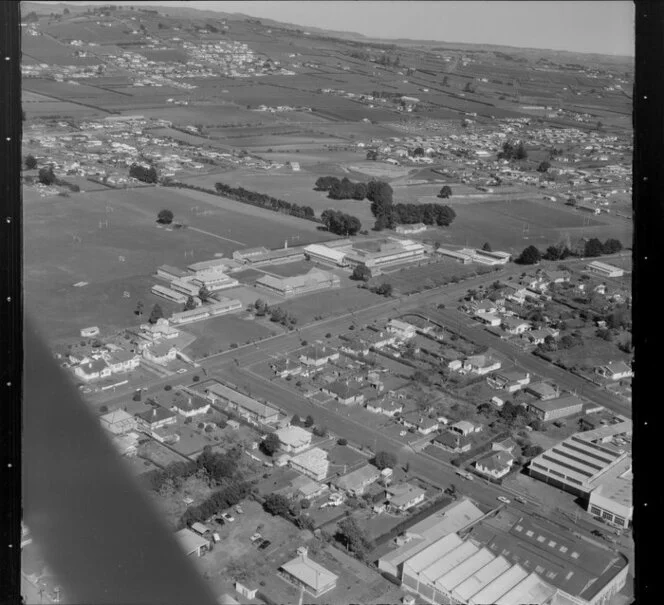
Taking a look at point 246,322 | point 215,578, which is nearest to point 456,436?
point 215,578

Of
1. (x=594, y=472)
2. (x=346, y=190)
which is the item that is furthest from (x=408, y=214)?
(x=594, y=472)

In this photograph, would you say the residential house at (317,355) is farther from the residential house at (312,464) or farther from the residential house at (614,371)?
the residential house at (614,371)

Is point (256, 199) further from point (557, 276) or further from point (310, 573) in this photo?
point (310, 573)

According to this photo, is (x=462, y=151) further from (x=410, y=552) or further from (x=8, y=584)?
(x=8, y=584)

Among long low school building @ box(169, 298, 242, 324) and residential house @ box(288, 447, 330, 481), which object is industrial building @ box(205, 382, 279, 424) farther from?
long low school building @ box(169, 298, 242, 324)

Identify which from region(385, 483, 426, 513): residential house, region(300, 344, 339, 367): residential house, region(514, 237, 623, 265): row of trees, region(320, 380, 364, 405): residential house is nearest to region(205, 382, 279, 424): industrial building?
region(320, 380, 364, 405): residential house

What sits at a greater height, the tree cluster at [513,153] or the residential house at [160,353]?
the tree cluster at [513,153]

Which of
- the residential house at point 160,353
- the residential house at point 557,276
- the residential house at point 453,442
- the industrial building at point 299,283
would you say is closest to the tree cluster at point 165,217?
the industrial building at point 299,283
